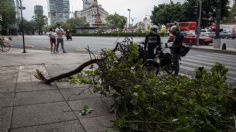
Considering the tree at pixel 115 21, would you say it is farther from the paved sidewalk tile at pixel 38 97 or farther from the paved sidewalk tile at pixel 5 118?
the paved sidewalk tile at pixel 5 118

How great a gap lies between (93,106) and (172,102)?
2026 mm

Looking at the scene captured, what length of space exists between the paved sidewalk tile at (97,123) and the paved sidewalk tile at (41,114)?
0.33 meters

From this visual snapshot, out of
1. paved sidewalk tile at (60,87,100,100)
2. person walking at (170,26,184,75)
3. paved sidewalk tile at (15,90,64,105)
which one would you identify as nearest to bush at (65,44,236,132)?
paved sidewalk tile at (60,87,100,100)

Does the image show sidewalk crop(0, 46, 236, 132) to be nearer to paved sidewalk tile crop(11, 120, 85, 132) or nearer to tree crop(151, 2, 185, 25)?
paved sidewalk tile crop(11, 120, 85, 132)

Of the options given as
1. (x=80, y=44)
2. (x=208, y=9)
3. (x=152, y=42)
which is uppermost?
(x=208, y=9)

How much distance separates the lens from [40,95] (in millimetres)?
6488

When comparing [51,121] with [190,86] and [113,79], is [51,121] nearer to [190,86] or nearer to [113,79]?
[113,79]

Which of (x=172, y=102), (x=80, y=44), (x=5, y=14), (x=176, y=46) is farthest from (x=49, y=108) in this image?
(x=5, y=14)

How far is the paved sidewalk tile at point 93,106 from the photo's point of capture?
5207 mm

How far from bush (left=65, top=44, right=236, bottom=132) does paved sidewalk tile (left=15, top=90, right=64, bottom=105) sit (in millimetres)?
1427

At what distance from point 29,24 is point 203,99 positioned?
138 metres

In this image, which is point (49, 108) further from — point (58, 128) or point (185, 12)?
point (185, 12)

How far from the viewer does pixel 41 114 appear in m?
5.12

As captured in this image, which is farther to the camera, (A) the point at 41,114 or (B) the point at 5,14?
(B) the point at 5,14
